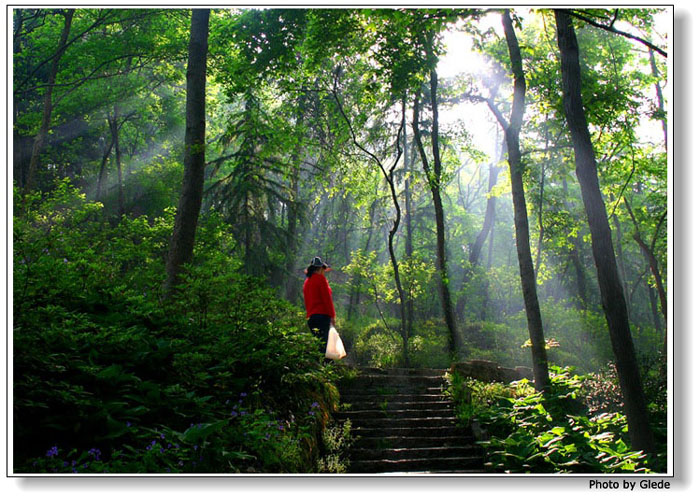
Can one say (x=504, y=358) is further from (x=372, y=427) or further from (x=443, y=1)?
(x=443, y=1)

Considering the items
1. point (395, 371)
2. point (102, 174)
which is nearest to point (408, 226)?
point (102, 174)

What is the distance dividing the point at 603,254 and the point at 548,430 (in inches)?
88.4

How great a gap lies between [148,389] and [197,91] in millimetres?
5139

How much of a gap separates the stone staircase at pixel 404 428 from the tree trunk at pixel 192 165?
3.18 metres

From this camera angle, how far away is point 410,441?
19.1 ft

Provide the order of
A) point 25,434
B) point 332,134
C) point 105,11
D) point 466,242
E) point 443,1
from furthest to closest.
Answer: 1. point 466,242
2. point 332,134
3. point 105,11
4. point 443,1
5. point 25,434

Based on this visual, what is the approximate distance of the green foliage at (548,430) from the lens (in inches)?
190

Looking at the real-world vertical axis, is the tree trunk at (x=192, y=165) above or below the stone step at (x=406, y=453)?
above

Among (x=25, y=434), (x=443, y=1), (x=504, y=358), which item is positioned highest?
(x=443, y=1)

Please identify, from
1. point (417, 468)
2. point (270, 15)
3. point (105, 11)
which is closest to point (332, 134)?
point (270, 15)

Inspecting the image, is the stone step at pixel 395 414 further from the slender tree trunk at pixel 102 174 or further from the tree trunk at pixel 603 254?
the slender tree trunk at pixel 102 174

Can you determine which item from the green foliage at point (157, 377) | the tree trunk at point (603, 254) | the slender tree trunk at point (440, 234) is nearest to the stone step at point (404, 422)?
the green foliage at point (157, 377)

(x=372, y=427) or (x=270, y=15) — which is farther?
(x=270, y=15)
